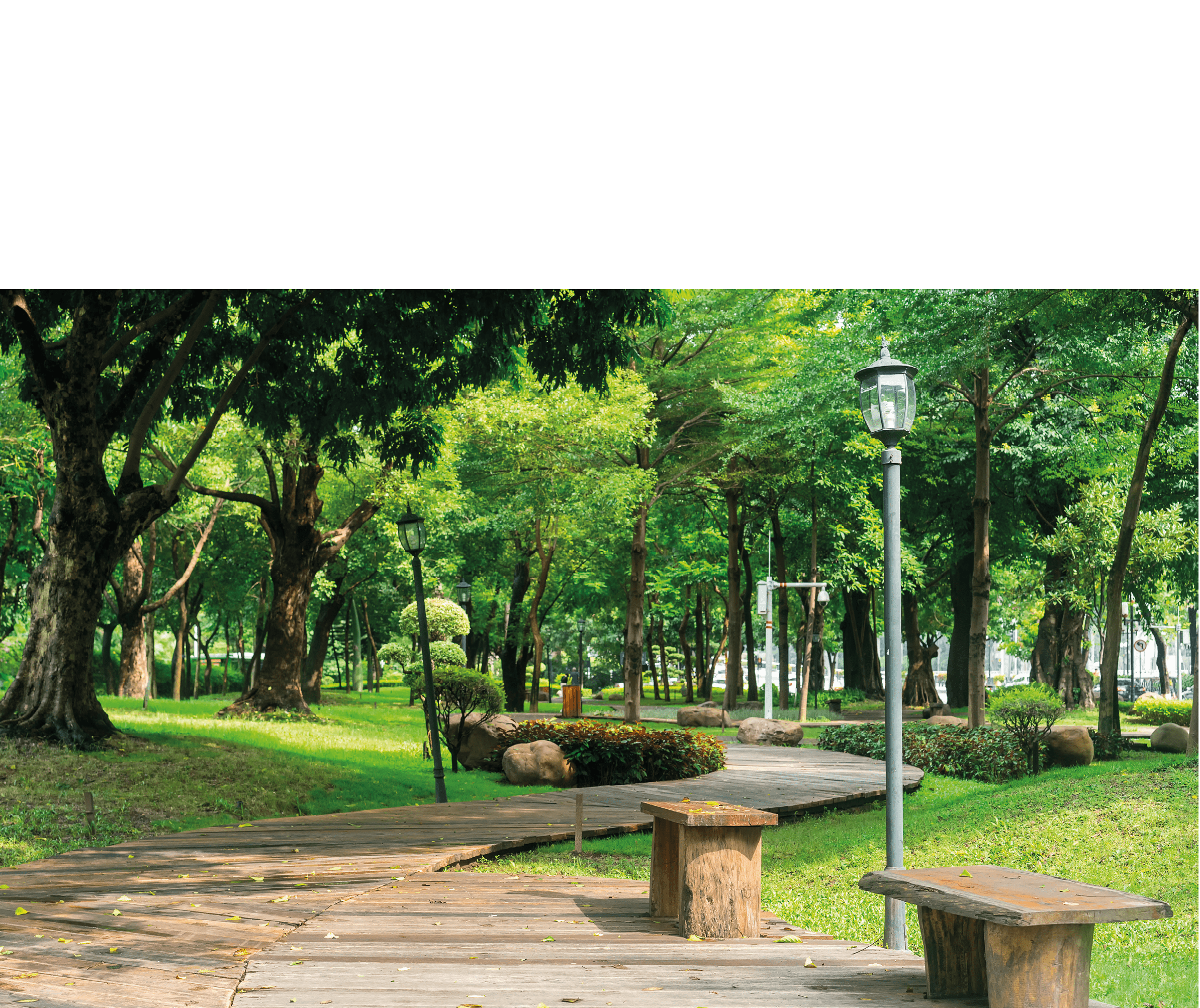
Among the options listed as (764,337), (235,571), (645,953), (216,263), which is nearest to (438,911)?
(645,953)

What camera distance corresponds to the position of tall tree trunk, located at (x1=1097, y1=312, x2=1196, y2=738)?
15242 mm

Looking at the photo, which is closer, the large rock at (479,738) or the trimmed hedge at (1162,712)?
the large rock at (479,738)

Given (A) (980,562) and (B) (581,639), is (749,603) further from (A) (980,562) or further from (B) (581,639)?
(A) (980,562)

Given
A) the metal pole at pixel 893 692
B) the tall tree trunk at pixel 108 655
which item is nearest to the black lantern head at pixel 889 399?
the metal pole at pixel 893 692

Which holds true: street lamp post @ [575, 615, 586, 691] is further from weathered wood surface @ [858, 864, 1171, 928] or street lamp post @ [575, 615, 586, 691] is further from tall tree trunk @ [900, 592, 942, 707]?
weathered wood surface @ [858, 864, 1171, 928]

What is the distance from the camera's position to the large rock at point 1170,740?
58.2 feet

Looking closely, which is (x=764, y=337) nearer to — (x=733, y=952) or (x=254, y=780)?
(x=254, y=780)

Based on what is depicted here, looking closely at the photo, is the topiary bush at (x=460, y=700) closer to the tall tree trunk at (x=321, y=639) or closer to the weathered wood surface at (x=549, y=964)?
the weathered wood surface at (x=549, y=964)

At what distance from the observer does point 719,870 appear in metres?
5.44

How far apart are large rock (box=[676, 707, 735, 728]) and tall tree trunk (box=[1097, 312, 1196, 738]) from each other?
944 centimetres

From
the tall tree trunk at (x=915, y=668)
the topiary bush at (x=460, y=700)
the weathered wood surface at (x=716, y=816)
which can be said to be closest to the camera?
the weathered wood surface at (x=716, y=816)

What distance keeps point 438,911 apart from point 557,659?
60714 mm

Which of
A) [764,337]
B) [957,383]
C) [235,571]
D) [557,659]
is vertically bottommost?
[557,659]

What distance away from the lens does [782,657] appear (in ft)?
99.0
